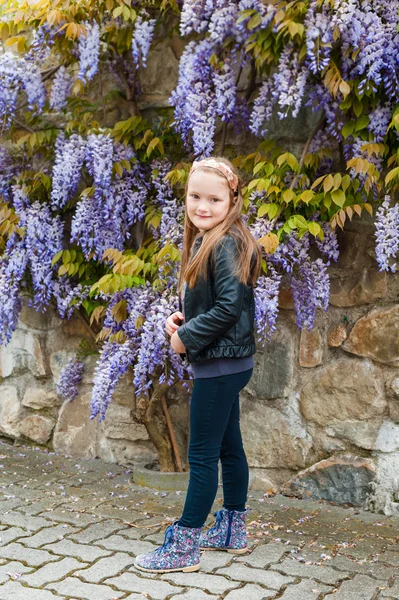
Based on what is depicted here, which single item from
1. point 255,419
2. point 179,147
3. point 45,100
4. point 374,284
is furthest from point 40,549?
point 45,100

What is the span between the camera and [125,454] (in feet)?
13.1

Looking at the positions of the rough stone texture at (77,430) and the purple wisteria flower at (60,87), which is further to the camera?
the rough stone texture at (77,430)

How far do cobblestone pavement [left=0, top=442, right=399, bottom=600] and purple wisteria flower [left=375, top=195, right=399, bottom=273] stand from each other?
107 cm

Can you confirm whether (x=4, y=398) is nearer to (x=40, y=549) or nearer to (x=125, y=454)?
(x=125, y=454)

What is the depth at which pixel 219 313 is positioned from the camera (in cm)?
242

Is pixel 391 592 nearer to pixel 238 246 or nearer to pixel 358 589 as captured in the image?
pixel 358 589

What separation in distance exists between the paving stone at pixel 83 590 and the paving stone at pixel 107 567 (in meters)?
0.04

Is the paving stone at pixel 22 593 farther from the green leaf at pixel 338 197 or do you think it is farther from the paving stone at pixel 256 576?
the green leaf at pixel 338 197

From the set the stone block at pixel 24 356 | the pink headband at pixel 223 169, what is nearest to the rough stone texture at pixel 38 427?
the stone block at pixel 24 356

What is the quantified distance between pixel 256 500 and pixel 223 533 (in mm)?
699

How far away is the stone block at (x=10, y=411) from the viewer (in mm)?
4375

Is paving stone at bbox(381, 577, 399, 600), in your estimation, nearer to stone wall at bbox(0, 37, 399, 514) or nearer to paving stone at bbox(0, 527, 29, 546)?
stone wall at bbox(0, 37, 399, 514)

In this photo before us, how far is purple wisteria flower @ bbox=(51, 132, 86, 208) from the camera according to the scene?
371cm

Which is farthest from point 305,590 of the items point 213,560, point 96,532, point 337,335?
point 337,335
